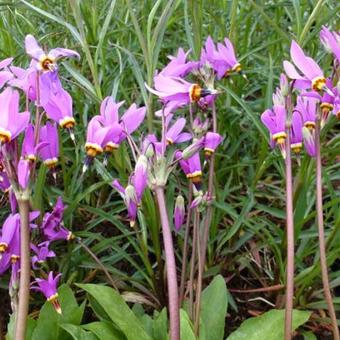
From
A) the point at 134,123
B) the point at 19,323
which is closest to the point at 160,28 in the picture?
the point at 134,123

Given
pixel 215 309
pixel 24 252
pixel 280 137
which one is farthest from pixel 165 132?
pixel 215 309

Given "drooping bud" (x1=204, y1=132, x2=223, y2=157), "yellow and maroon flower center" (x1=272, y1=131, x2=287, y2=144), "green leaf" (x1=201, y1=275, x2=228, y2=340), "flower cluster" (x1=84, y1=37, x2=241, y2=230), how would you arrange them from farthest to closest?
"green leaf" (x1=201, y1=275, x2=228, y2=340) < "drooping bud" (x1=204, y1=132, x2=223, y2=157) < "yellow and maroon flower center" (x1=272, y1=131, x2=287, y2=144) < "flower cluster" (x1=84, y1=37, x2=241, y2=230)

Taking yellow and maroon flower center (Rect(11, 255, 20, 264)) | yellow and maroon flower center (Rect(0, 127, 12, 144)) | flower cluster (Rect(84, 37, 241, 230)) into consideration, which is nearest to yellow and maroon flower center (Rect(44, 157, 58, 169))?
flower cluster (Rect(84, 37, 241, 230))

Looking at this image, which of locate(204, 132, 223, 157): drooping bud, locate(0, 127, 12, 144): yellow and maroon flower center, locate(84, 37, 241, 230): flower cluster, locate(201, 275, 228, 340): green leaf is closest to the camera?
locate(0, 127, 12, 144): yellow and maroon flower center

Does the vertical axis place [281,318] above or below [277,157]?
below

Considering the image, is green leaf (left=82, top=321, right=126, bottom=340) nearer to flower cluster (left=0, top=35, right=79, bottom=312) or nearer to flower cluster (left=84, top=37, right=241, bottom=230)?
flower cluster (left=0, top=35, right=79, bottom=312)

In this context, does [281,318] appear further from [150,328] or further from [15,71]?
[15,71]
